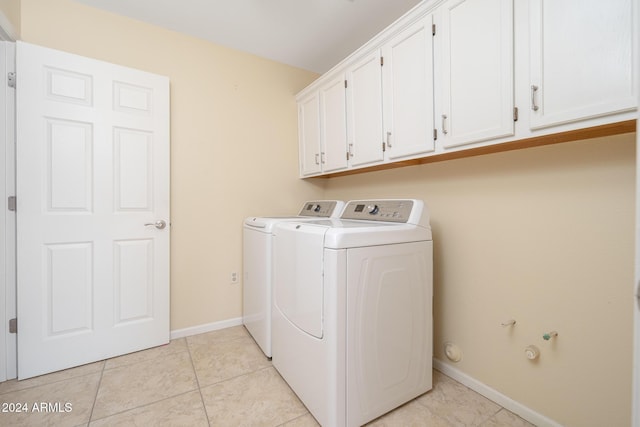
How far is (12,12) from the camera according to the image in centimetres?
163

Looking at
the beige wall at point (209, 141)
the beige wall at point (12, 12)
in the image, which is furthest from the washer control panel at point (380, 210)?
the beige wall at point (12, 12)

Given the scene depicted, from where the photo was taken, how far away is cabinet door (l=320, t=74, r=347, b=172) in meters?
2.12

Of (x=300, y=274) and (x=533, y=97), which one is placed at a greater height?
(x=533, y=97)

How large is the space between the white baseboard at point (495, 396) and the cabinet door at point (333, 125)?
1.57 meters

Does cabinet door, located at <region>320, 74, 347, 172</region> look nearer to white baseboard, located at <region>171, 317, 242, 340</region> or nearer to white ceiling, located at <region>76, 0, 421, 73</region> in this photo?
white ceiling, located at <region>76, 0, 421, 73</region>

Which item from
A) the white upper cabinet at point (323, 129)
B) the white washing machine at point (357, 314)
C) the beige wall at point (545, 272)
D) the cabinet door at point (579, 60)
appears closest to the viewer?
the cabinet door at point (579, 60)

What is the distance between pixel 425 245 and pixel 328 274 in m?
0.63

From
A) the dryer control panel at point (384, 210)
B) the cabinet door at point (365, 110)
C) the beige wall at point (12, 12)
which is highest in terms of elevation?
the beige wall at point (12, 12)

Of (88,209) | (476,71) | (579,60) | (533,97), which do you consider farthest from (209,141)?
(579,60)

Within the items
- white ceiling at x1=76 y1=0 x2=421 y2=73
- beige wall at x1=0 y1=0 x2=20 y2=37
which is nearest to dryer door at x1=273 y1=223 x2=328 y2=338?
white ceiling at x1=76 y1=0 x2=421 y2=73

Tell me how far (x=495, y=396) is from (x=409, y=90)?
70.8 inches

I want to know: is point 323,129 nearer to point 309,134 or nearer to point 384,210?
point 309,134

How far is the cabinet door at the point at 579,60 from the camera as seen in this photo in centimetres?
90

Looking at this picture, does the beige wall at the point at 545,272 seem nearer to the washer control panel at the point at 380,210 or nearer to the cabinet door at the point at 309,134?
the washer control panel at the point at 380,210
